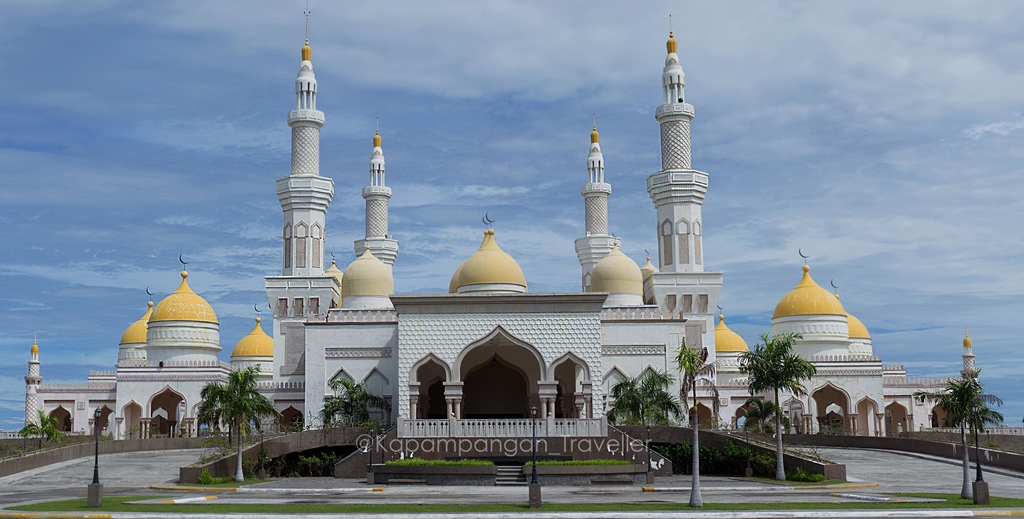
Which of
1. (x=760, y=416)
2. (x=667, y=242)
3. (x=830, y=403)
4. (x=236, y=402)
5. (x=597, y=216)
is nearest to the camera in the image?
(x=236, y=402)

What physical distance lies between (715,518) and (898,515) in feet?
12.5

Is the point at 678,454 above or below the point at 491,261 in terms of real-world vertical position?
below

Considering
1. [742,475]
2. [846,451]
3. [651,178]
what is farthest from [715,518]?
[651,178]

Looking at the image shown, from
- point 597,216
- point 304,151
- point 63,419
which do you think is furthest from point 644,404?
point 63,419

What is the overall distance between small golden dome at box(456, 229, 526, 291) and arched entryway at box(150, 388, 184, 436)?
1993cm

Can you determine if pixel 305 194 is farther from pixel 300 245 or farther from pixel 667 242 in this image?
pixel 667 242

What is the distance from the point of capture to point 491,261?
49.4 meters

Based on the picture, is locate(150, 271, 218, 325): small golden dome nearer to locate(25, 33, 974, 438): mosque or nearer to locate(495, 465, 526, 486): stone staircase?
locate(25, 33, 974, 438): mosque

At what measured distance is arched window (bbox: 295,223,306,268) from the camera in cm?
6003

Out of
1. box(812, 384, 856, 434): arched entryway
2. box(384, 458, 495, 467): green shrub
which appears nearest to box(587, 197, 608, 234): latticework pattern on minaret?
box(812, 384, 856, 434): arched entryway

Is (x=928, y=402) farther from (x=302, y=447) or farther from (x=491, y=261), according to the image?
(x=302, y=447)

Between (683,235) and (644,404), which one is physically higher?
(683,235)

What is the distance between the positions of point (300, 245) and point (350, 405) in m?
13.4

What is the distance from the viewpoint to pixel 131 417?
61094mm
